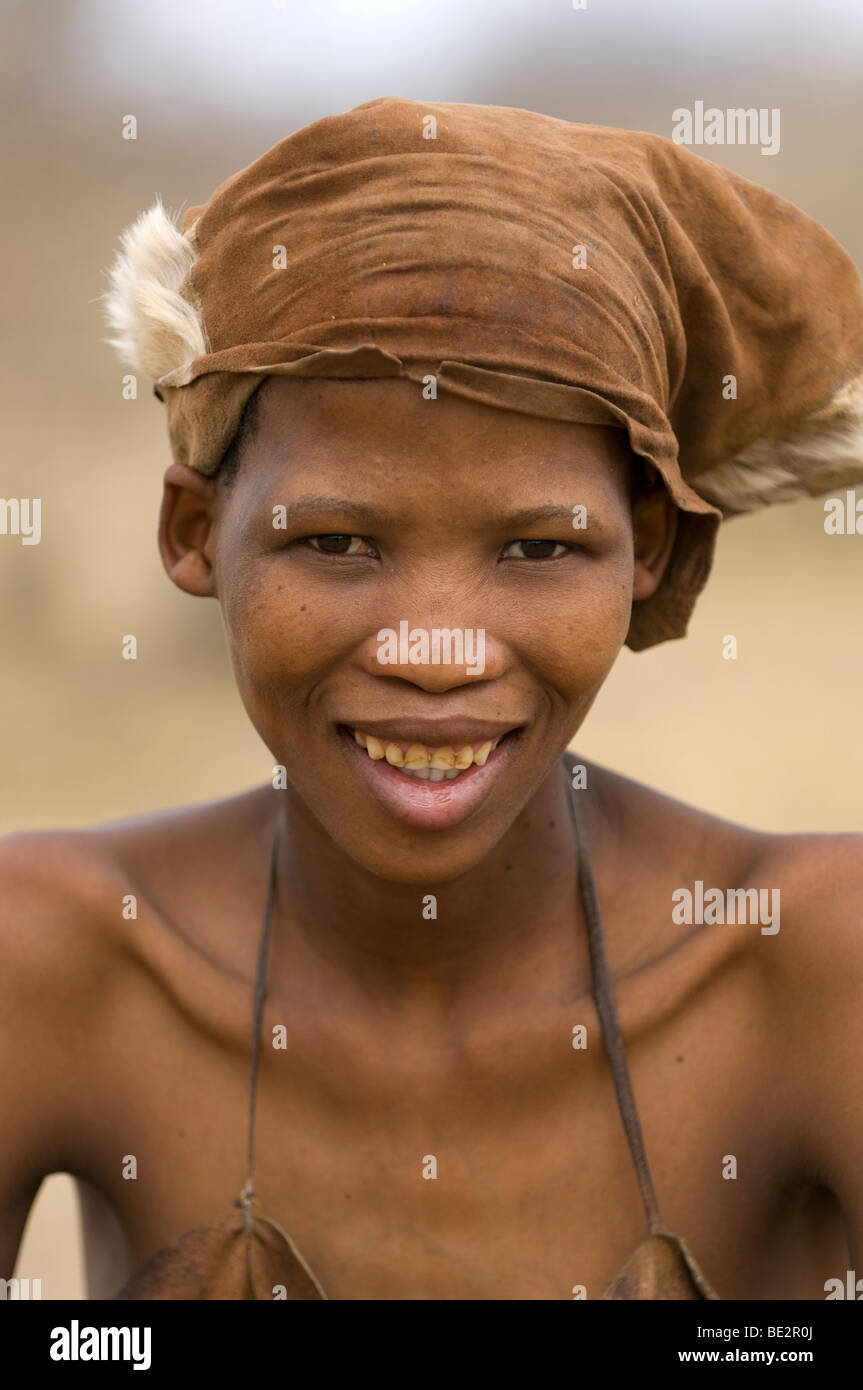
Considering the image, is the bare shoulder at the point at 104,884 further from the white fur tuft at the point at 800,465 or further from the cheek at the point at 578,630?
the white fur tuft at the point at 800,465

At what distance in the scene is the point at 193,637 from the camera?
950cm

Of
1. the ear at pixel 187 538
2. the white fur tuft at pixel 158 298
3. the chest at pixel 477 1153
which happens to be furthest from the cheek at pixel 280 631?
the chest at pixel 477 1153

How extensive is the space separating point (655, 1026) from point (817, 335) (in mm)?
1063

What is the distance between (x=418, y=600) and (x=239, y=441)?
0.39m

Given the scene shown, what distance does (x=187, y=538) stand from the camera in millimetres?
2439

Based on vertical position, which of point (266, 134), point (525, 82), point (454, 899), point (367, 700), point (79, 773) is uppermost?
point (525, 82)

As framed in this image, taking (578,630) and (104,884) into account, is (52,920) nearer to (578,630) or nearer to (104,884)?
(104,884)

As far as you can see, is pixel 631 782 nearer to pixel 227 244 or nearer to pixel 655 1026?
pixel 655 1026

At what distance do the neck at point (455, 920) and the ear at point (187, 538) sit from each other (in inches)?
16.1

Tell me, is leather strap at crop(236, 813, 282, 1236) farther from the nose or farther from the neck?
the nose

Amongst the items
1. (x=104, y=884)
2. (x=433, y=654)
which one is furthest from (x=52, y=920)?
(x=433, y=654)

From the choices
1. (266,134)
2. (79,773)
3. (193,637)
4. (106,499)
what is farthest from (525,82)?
(79,773)

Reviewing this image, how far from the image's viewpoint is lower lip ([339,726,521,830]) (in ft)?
7.08

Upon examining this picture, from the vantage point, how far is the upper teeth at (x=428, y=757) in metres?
2.14
